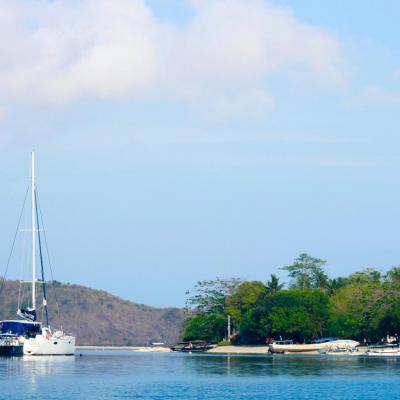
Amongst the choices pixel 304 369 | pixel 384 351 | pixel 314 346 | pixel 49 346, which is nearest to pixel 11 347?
pixel 49 346

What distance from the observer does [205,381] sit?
256ft

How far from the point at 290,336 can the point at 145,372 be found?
208 ft

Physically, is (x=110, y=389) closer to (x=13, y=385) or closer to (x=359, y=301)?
(x=13, y=385)

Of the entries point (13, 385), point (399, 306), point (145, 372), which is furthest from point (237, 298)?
point (13, 385)

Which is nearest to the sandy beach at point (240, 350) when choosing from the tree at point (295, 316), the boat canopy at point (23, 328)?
the tree at point (295, 316)

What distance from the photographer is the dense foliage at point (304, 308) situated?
138 metres

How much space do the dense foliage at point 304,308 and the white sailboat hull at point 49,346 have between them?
1537 inches

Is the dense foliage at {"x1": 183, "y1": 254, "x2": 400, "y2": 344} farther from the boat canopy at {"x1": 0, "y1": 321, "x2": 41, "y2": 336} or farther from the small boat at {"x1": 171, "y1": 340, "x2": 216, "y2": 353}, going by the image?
the boat canopy at {"x1": 0, "y1": 321, "x2": 41, "y2": 336}

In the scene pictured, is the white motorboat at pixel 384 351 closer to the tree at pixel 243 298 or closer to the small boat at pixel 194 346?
the tree at pixel 243 298

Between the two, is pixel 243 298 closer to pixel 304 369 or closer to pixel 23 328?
pixel 23 328

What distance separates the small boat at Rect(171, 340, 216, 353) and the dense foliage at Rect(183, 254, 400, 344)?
2.52 metres

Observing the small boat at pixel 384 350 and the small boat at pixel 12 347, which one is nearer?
the small boat at pixel 12 347

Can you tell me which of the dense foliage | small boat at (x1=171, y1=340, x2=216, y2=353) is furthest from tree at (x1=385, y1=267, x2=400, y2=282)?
small boat at (x1=171, y1=340, x2=216, y2=353)

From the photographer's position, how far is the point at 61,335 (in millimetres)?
122812
